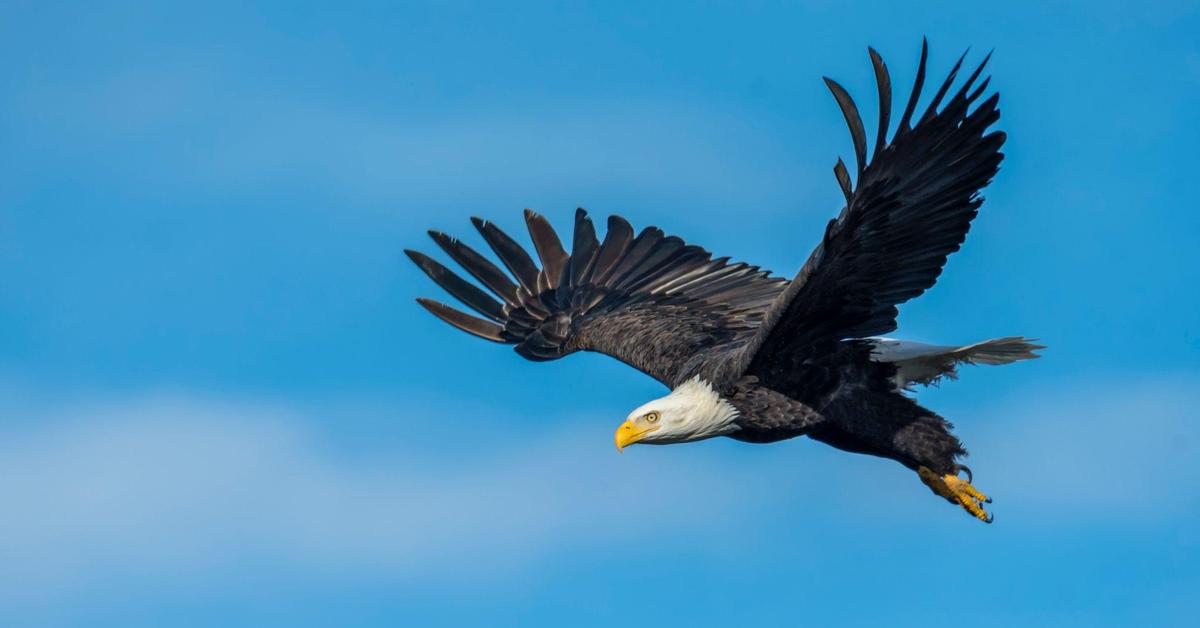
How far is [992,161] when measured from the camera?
10055mm

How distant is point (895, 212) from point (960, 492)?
7.45ft

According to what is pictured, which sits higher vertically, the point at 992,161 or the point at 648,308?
the point at 648,308

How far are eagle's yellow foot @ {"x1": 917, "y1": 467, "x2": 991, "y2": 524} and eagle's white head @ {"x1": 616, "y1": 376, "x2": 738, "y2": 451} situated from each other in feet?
4.46

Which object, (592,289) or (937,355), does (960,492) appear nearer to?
(937,355)

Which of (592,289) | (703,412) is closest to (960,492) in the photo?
(703,412)

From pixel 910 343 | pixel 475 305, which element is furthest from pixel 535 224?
pixel 910 343

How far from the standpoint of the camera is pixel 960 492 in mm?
11516

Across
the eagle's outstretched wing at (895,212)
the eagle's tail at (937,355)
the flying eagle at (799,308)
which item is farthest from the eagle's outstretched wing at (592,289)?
the eagle's outstretched wing at (895,212)

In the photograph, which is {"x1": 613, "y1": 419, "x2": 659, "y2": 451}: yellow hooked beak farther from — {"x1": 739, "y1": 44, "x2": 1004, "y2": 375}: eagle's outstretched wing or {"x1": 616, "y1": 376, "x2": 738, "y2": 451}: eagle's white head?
{"x1": 739, "y1": 44, "x2": 1004, "y2": 375}: eagle's outstretched wing

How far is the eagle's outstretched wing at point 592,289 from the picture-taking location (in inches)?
545

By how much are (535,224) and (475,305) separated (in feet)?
3.04

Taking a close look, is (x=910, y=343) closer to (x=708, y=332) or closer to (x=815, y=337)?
(x=815, y=337)

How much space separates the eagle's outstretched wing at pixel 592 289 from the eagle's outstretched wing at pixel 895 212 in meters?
2.72

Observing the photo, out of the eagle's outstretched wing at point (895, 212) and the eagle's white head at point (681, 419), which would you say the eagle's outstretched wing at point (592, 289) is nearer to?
the eagle's white head at point (681, 419)
